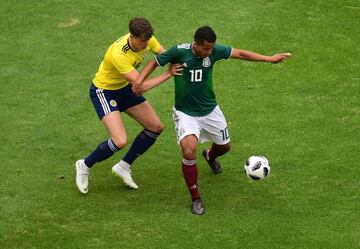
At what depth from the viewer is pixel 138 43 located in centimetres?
1010

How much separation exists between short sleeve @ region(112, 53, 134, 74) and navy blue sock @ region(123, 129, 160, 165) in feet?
3.47

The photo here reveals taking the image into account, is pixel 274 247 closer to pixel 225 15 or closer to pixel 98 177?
pixel 98 177

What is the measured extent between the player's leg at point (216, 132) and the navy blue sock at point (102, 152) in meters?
1.23

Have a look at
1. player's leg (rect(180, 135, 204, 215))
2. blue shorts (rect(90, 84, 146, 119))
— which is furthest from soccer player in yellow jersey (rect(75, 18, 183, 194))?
player's leg (rect(180, 135, 204, 215))

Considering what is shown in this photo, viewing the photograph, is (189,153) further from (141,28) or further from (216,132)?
(141,28)

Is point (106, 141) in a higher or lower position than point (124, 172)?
higher

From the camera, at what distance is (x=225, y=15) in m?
15.7

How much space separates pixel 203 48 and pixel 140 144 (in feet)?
5.84

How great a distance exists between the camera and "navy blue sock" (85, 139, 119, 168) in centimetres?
1043

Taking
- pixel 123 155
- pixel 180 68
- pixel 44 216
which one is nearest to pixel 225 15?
pixel 123 155

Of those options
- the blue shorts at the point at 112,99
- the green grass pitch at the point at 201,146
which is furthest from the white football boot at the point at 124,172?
the blue shorts at the point at 112,99

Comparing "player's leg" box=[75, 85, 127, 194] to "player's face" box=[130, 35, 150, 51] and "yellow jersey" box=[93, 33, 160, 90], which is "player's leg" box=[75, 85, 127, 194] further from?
"player's face" box=[130, 35, 150, 51]

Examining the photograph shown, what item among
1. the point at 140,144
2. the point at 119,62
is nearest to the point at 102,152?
the point at 140,144

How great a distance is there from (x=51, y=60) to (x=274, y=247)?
6790mm
